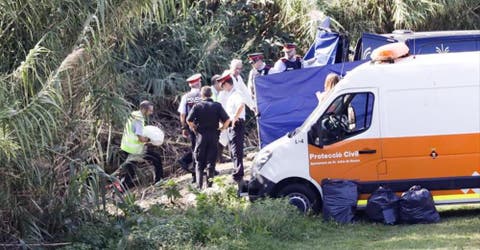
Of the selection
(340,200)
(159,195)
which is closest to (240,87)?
(159,195)

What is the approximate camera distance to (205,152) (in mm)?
15016

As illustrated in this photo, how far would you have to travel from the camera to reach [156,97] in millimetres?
19875

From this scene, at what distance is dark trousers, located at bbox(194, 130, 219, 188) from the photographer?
48.9 ft

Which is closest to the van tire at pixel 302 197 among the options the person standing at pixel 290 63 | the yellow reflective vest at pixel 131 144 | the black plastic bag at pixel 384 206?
the black plastic bag at pixel 384 206

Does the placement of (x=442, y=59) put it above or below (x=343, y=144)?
above

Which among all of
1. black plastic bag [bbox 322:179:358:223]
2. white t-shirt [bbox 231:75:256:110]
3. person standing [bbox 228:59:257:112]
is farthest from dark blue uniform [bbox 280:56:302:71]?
black plastic bag [bbox 322:179:358:223]

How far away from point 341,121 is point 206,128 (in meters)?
2.73

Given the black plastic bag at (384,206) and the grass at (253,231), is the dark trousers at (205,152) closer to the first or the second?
the grass at (253,231)

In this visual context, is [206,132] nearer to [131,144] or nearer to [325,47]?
[131,144]

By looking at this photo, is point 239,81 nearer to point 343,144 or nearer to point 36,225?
point 343,144

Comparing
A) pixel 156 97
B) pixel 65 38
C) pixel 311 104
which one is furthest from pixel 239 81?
pixel 65 38

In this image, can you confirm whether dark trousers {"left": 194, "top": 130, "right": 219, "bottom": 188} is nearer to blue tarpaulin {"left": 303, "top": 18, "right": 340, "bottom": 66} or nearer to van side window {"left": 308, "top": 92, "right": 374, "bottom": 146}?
van side window {"left": 308, "top": 92, "right": 374, "bottom": 146}

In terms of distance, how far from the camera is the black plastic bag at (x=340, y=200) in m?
12.5

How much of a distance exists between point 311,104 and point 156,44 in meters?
5.45
